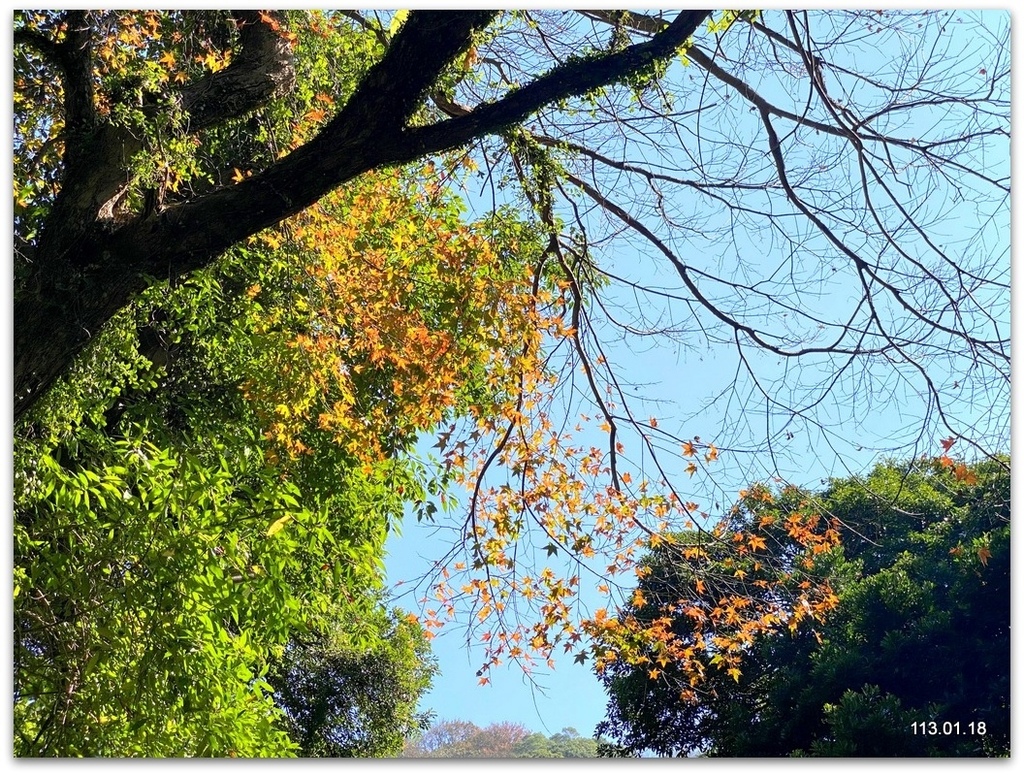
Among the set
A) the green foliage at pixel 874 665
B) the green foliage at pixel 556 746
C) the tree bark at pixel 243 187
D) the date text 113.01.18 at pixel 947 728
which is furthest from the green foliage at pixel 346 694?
the tree bark at pixel 243 187

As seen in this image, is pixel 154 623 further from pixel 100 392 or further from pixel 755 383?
pixel 755 383

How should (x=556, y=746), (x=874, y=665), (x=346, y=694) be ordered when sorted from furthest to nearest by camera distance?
1. (x=346, y=694)
2. (x=874, y=665)
3. (x=556, y=746)

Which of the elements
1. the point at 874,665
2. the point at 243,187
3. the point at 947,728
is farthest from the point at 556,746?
the point at 874,665

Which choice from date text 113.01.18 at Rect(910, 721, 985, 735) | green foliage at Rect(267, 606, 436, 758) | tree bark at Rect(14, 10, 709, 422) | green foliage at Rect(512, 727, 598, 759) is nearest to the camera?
tree bark at Rect(14, 10, 709, 422)

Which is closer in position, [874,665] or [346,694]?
[874,665]

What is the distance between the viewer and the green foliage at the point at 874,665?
418cm

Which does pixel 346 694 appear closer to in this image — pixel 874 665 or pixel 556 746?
pixel 874 665

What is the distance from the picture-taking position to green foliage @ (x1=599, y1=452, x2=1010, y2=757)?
418 cm

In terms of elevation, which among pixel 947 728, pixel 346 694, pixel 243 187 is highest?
pixel 243 187

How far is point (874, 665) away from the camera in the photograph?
16.2 ft

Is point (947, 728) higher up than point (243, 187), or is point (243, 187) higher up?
point (243, 187)

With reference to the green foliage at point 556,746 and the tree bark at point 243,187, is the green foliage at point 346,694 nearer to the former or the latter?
the green foliage at point 556,746

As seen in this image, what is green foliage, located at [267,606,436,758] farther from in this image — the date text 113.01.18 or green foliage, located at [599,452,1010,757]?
the date text 113.01.18

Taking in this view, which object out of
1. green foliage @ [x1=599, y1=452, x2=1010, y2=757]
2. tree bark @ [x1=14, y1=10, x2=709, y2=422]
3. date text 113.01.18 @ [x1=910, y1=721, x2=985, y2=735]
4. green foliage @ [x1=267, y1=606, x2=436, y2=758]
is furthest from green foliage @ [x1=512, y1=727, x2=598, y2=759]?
green foliage @ [x1=267, y1=606, x2=436, y2=758]
